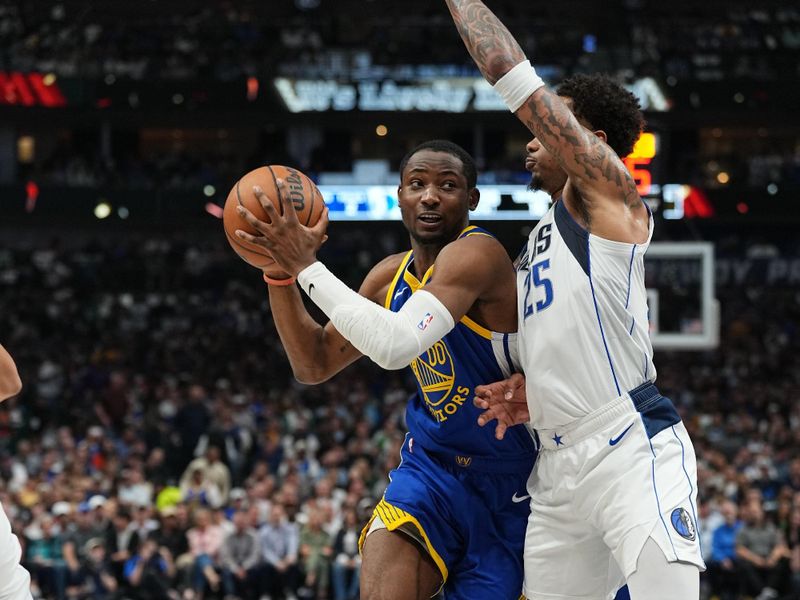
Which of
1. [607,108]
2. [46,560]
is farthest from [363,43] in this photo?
[607,108]

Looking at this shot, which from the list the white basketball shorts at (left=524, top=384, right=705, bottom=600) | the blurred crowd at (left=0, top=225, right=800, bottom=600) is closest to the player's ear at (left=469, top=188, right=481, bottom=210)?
the white basketball shorts at (left=524, top=384, right=705, bottom=600)

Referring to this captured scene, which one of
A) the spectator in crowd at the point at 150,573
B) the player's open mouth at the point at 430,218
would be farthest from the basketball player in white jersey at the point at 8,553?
the spectator in crowd at the point at 150,573

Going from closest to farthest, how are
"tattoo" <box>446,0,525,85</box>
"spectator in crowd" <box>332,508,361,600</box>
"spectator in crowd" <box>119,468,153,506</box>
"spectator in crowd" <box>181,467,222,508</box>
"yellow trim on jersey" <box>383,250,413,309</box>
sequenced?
"tattoo" <box>446,0,525,85</box> < "yellow trim on jersey" <box>383,250,413,309</box> < "spectator in crowd" <box>332,508,361,600</box> < "spectator in crowd" <box>181,467,222,508</box> < "spectator in crowd" <box>119,468,153,506</box>

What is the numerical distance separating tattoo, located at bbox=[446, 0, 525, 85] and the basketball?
29.4 inches

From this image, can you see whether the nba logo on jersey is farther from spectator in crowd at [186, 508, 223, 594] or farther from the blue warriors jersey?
spectator in crowd at [186, 508, 223, 594]

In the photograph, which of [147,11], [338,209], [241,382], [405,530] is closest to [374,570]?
[405,530]

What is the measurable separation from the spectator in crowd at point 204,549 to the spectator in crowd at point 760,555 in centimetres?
536

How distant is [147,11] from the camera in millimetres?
31047

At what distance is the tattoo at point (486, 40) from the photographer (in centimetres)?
394

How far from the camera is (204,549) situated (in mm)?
12758

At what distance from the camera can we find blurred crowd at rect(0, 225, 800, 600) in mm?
12539

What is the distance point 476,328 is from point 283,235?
78 cm

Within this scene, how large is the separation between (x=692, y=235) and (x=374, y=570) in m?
22.2

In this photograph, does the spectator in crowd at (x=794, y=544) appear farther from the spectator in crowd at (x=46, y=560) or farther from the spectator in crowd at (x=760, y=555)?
the spectator in crowd at (x=46, y=560)
